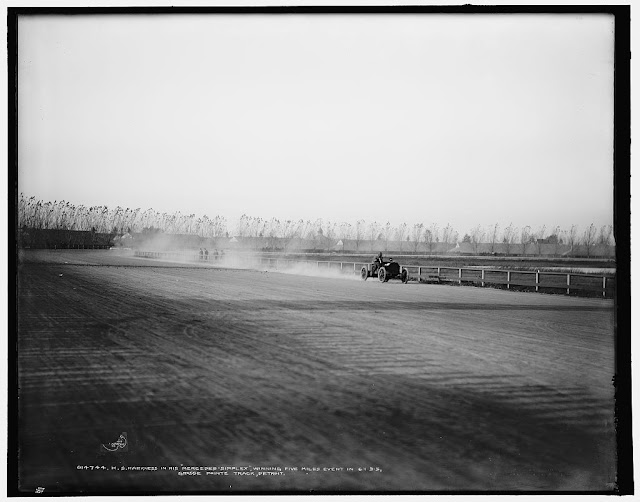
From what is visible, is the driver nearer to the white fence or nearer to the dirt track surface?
the white fence

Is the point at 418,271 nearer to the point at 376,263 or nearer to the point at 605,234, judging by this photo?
the point at 376,263

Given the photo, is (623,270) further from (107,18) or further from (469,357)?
(107,18)

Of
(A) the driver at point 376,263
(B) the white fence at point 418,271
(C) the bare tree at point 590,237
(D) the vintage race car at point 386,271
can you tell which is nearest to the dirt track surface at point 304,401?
(B) the white fence at point 418,271

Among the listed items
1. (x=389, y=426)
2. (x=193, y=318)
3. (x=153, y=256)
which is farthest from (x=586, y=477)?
(x=153, y=256)

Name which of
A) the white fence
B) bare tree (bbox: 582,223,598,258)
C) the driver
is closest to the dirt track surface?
the white fence

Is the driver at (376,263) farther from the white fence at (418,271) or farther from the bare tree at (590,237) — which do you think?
the bare tree at (590,237)

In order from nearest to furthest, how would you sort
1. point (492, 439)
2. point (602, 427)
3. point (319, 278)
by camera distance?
point (492, 439) < point (602, 427) < point (319, 278)
